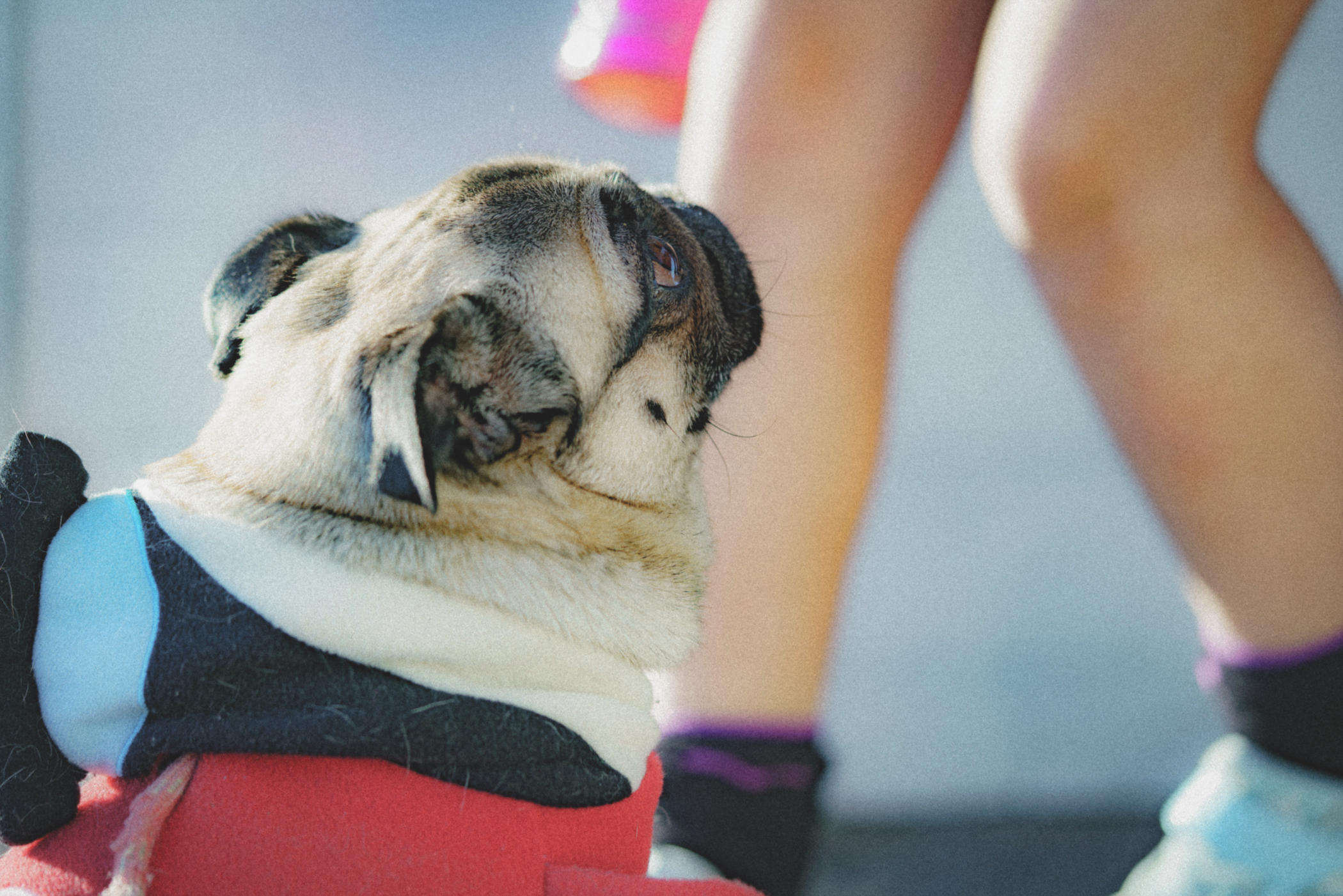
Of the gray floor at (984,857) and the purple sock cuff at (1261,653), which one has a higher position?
the purple sock cuff at (1261,653)

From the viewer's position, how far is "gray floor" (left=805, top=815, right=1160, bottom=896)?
6.55ft

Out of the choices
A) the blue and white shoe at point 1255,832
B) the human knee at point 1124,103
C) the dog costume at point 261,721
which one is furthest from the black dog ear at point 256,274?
the blue and white shoe at point 1255,832

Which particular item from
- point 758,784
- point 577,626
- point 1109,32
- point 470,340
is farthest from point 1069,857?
point 470,340

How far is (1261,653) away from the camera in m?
1.46

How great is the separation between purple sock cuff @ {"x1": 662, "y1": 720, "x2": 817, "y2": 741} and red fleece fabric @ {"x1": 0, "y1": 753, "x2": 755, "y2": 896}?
547 millimetres

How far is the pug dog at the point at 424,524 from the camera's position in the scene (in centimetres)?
96

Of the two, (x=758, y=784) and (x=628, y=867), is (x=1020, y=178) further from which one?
(x=628, y=867)

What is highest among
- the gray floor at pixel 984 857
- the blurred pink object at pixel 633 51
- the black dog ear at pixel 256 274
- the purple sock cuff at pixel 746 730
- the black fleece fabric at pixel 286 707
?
the blurred pink object at pixel 633 51

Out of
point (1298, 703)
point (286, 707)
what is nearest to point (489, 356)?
point (286, 707)

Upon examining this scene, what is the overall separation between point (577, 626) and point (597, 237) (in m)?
0.51

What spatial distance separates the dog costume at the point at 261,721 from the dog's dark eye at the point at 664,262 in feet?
1.84

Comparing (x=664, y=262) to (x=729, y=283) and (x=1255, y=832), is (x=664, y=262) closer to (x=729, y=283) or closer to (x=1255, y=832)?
(x=729, y=283)

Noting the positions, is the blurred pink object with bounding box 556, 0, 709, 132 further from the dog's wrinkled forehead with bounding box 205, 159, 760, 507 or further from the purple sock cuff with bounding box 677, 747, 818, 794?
the purple sock cuff with bounding box 677, 747, 818, 794

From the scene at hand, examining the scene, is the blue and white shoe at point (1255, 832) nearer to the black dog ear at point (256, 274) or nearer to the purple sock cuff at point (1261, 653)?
the purple sock cuff at point (1261, 653)
